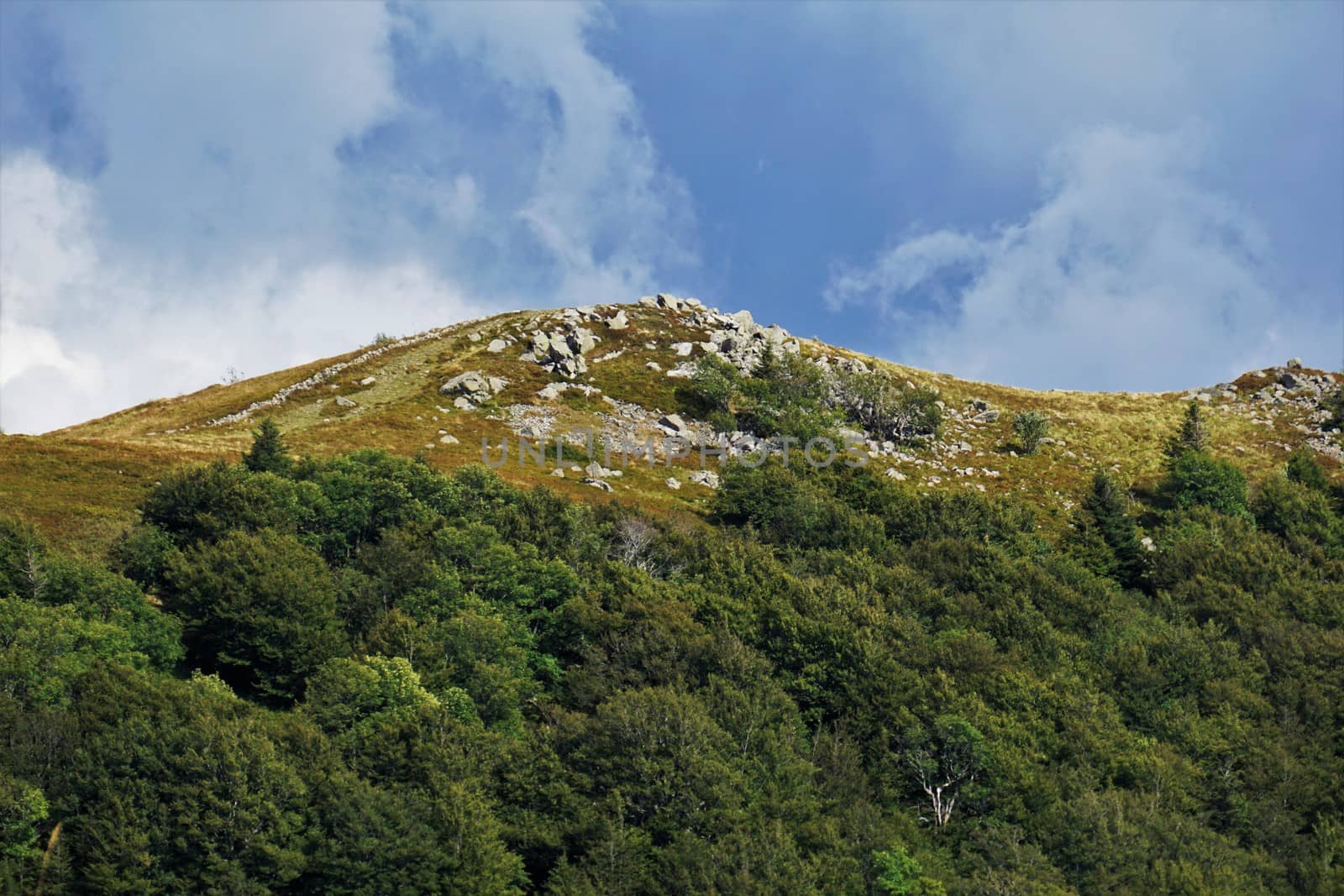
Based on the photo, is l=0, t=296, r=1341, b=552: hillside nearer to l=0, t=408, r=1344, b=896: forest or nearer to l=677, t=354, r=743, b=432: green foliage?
l=677, t=354, r=743, b=432: green foliage

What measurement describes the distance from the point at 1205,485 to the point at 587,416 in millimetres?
71117

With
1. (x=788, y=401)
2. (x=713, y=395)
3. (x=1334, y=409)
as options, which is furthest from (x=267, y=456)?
(x=1334, y=409)

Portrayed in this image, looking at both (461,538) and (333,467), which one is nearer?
(461,538)

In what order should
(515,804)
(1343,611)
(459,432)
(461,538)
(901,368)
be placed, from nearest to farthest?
(515,804) → (461,538) → (1343,611) → (459,432) → (901,368)

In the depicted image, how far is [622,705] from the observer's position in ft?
190

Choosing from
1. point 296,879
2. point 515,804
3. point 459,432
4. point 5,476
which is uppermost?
point 459,432

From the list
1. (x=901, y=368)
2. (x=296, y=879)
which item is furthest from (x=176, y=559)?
(x=901, y=368)

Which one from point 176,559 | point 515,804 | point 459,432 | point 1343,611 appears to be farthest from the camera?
point 459,432

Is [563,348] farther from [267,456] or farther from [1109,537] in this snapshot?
[1109,537]

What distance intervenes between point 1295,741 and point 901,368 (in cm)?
10845

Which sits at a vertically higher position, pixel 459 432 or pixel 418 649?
pixel 459 432

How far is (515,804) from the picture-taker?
2098 inches

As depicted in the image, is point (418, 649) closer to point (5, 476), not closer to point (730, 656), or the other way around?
point (730, 656)

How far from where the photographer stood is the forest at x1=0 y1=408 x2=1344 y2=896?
48469mm
